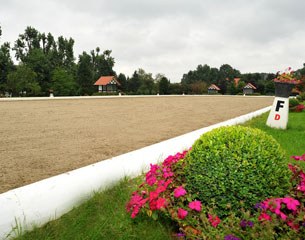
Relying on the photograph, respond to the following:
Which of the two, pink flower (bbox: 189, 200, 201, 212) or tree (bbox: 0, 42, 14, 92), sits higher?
tree (bbox: 0, 42, 14, 92)

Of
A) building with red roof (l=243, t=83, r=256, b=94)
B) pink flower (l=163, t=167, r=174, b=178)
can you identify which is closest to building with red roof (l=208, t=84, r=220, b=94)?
building with red roof (l=243, t=83, r=256, b=94)

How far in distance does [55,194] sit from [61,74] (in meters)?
53.2

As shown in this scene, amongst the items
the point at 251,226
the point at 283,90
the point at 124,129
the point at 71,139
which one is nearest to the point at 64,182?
the point at 251,226

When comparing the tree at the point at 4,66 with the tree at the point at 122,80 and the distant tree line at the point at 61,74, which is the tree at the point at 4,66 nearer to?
the distant tree line at the point at 61,74

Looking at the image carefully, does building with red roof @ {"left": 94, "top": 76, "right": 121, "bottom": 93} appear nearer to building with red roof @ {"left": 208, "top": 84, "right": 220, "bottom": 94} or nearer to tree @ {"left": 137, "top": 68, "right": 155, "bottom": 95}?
tree @ {"left": 137, "top": 68, "right": 155, "bottom": 95}

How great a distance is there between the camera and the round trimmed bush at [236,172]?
8.84 ft

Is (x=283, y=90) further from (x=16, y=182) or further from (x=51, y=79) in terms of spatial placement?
(x=51, y=79)

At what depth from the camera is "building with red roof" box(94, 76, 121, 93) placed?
66375mm

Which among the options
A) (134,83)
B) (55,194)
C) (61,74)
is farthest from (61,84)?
(55,194)

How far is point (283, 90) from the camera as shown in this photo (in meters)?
8.28

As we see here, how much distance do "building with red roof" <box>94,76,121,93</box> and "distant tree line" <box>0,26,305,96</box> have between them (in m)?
2.06

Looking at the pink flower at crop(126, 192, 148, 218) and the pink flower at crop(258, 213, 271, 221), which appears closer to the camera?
the pink flower at crop(258, 213, 271, 221)

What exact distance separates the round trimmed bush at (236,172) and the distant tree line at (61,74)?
42.3m

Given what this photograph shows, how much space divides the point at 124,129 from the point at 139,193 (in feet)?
18.6
